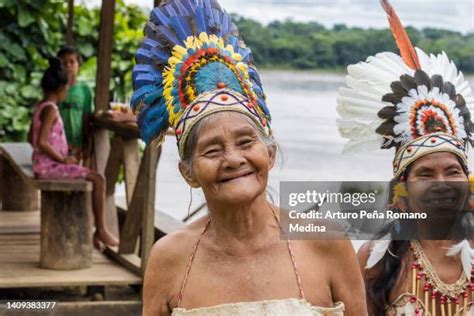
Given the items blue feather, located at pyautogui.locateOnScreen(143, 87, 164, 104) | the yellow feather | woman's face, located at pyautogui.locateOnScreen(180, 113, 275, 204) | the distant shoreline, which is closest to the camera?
woman's face, located at pyautogui.locateOnScreen(180, 113, 275, 204)

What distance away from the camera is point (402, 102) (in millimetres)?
4453

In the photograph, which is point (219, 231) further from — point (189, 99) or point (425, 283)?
point (425, 283)

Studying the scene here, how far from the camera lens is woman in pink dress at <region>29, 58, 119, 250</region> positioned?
823cm

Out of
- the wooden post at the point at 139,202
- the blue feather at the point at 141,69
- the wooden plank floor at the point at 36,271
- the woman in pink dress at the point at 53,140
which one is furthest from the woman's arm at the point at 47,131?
the blue feather at the point at 141,69

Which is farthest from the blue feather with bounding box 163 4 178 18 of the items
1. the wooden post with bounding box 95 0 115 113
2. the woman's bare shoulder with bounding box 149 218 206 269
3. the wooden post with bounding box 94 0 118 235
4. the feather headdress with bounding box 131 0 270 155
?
the wooden post with bounding box 94 0 118 235

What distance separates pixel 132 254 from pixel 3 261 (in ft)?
2.91

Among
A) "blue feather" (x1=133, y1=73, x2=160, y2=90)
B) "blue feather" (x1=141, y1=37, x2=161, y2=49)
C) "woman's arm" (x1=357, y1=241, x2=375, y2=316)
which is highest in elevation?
"blue feather" (x1=141, y1=37, x2=161, y2=49)

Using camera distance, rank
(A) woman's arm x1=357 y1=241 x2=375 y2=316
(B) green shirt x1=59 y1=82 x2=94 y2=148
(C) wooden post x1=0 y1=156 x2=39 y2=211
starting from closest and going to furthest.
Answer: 1. (A) woman's arm x1=357 y1=241 x2=375 y2=316
2. (B) green shirt x1=59 y1=82 x2=94 y2=148
3. (C) wooden post x1=0 y1=156 x2=39 y2=211

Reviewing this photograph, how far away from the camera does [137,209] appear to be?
27.2 feet

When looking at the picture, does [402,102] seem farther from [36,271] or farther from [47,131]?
[47,131]

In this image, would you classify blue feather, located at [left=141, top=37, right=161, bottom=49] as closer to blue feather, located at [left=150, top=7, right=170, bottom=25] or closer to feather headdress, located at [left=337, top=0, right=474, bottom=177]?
blue feather, located at [left=150, top=7, right=170, bottom=25]

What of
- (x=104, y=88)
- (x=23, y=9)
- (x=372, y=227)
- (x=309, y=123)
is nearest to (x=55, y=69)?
(x=104, y=88)

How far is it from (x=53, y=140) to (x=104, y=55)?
152cm

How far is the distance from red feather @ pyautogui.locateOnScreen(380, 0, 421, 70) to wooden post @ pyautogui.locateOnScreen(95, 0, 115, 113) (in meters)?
5.03
